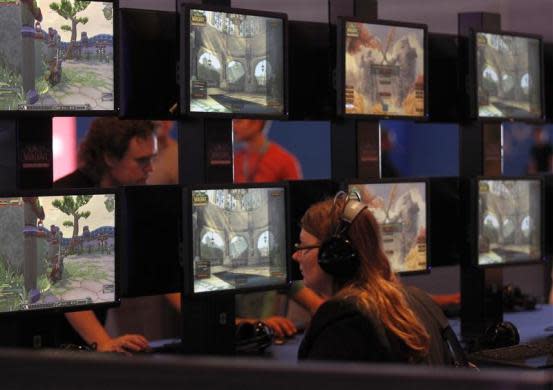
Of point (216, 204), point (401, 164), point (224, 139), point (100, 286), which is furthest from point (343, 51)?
point (401, 164)

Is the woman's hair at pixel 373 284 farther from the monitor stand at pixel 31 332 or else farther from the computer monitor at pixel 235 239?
the monitor stand at pixel 31 332

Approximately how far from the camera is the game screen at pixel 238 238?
9.13 ft

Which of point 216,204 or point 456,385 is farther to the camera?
point 216,204

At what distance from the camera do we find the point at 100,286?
8.52ft

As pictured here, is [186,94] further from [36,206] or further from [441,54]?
[441,54]

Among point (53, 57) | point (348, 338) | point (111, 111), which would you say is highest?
point (53, 57)

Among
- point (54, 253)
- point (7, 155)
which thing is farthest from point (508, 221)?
point (7, 155)

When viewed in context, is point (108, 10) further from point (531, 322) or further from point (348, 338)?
point (531, 322)

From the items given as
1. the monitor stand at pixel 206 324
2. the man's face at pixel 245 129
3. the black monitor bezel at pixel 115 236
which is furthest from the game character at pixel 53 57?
the man's face at pixel 245 129

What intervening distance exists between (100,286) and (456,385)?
7.62 feet

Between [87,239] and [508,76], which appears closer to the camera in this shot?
[87,239]

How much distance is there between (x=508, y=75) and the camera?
11.8 feet

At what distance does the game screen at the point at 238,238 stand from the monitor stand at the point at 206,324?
0.09m

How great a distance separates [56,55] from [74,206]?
0.41 meters
